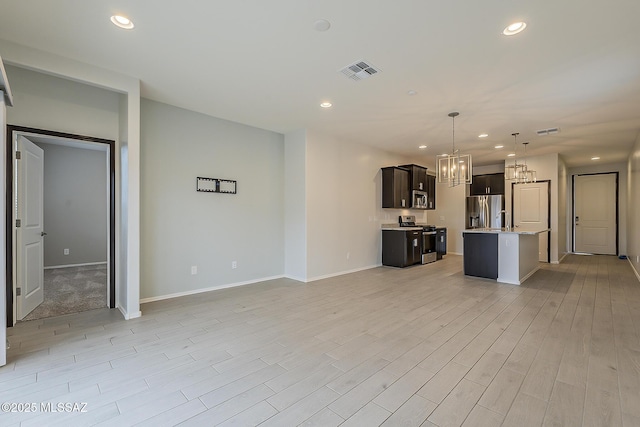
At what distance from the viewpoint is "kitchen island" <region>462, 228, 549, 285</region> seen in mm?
5176

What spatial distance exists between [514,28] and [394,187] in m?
4.51

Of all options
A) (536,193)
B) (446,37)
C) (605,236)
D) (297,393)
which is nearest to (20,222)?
(297,393)

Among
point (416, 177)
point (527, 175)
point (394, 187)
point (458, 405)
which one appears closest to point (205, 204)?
point (458, 405)

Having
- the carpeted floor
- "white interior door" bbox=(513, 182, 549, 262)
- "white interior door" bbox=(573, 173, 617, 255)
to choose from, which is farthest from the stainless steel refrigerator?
the carpeted floor

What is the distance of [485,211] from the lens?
8.67 m

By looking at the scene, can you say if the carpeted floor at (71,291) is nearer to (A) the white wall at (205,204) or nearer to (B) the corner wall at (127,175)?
(B) the corner wall at (127,175)

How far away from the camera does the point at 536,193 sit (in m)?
7.71

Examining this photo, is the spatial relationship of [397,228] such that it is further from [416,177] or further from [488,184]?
[488,184]

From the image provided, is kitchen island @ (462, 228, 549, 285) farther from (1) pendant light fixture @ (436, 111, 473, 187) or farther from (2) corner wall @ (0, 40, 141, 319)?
(2) corner wall @ (0, 40, 141, 319)

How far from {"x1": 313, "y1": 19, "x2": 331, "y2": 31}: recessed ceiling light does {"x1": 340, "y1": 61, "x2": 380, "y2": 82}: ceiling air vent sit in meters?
0.66

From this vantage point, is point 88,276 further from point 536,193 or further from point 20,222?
point 536,193

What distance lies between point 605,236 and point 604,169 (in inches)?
81.7

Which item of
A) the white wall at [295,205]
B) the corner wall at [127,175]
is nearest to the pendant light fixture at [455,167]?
the white wall at [295,205]

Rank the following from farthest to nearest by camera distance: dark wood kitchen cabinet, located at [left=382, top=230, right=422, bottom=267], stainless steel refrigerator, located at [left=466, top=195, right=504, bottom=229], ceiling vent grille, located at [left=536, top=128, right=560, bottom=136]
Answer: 1. stainless steel refrigerator, located at [left=466, top=195, right=504, bottom=229]
2. dark wood kitchen cabinet, located at [left=382, top=230, right=422, bottom=267]
3. ceiling vent grille, located at [left=536, top=128, right=560, bottom=136]
